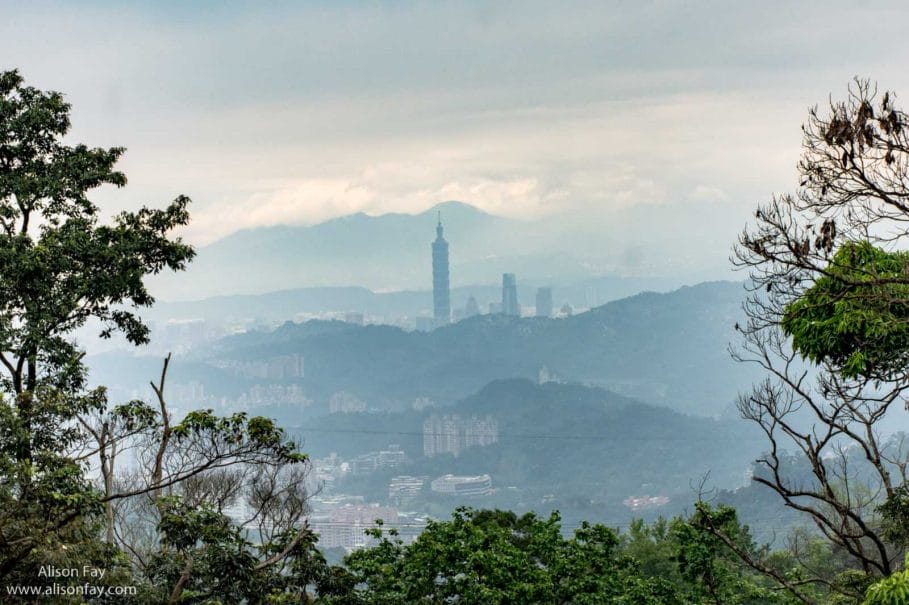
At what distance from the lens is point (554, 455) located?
11775 cm

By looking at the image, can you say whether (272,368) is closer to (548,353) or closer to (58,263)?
(548,353)

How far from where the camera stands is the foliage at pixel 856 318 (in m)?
7.87

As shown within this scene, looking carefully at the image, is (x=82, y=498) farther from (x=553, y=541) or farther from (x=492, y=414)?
(x=492, y=414)

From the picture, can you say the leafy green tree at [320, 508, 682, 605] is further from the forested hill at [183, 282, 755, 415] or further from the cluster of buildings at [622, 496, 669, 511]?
the forested hill at [183, 282, 755, 415]

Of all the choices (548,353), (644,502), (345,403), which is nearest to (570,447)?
(644,502)

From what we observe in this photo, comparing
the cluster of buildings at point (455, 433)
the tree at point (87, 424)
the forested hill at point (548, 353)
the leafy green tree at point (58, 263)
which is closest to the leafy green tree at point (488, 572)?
the tree at point (87, 424)

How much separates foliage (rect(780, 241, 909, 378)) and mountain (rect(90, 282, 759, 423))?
14866cm

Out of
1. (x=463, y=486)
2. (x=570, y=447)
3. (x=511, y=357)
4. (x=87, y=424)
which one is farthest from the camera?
(x=511, y=357)

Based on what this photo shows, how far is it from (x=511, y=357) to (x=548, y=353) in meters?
7.70

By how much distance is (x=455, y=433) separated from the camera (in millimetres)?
129000

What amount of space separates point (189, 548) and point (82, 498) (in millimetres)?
2273

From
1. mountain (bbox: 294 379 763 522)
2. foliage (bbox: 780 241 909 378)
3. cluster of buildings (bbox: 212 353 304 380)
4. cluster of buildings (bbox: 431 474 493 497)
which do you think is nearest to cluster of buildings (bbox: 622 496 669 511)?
mountain (bbox: 294 379 763 522)

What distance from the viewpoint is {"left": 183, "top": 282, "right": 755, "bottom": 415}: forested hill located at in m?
166

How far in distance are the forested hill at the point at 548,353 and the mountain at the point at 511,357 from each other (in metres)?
0.19
